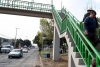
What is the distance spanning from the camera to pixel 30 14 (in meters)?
22.5

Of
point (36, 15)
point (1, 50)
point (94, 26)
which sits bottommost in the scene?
point (1, 50)

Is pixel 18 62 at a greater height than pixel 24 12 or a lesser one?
lesser

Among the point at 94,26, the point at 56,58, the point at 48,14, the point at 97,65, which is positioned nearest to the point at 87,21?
the point at 94,26

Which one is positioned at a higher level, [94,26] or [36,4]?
[36,4]

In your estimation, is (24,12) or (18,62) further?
(24,12)

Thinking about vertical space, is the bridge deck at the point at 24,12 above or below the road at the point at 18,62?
above

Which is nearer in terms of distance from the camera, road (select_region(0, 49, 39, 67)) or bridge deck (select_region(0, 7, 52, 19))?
road (select_region(0, 49, 39, 67))

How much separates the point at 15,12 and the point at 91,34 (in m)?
17.2

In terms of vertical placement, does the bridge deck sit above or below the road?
above

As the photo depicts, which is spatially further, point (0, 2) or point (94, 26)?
point (0, 2)

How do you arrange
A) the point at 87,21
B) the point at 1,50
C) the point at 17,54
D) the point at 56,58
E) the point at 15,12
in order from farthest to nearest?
1. the point at 1,50
2. the point at 17,54
3. the point at 15,12
4. the point at 56,58
5. the point at 87,21

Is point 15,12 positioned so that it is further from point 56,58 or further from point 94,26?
point 94,26

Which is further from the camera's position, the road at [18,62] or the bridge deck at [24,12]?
the bridge deck at [24,12]

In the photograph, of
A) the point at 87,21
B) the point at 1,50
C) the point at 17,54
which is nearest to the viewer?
the point at 87,21
